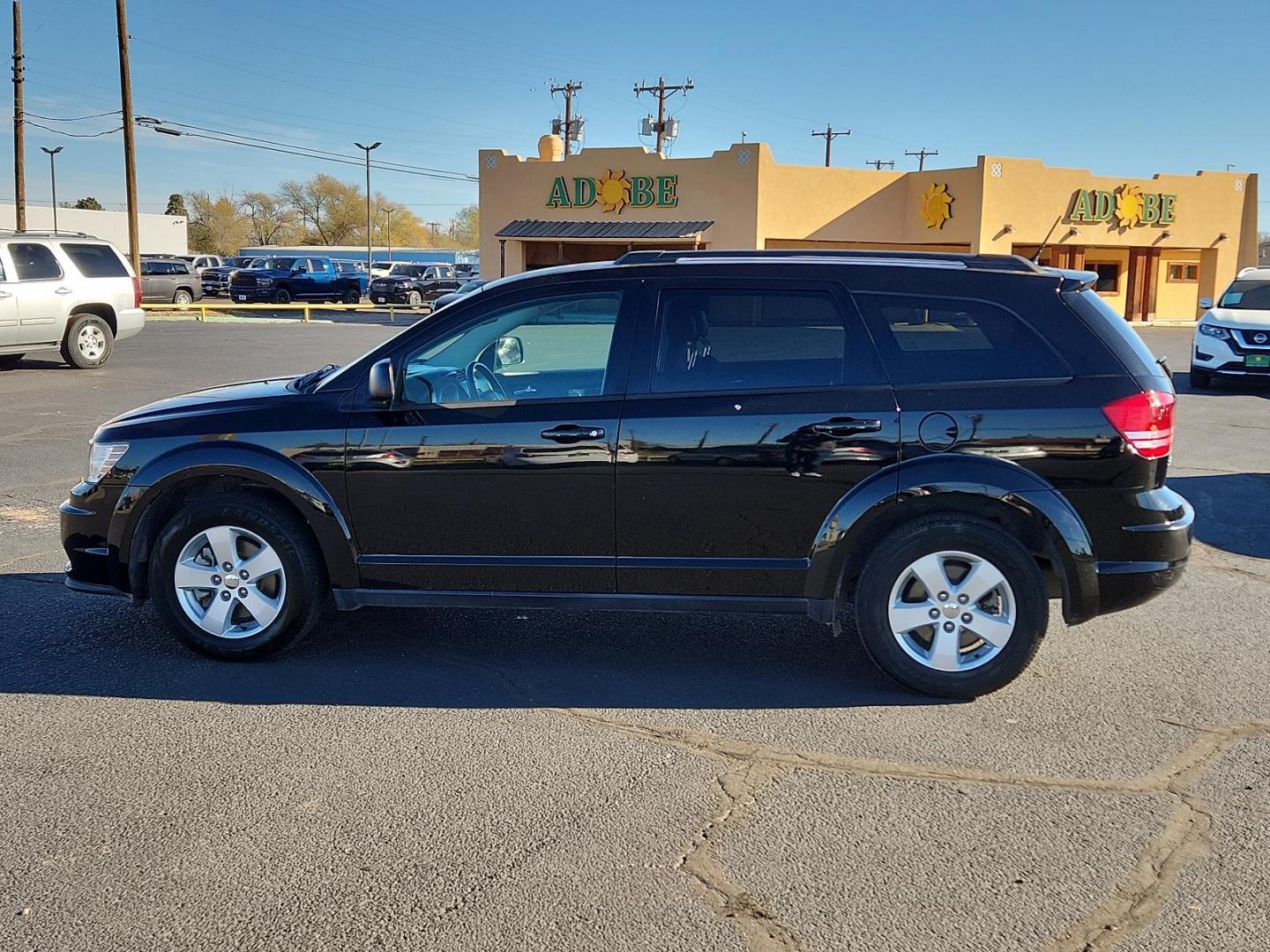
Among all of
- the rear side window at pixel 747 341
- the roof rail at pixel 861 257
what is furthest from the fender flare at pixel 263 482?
the roof rail at pixel 861 257

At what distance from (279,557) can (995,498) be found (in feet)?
10.2

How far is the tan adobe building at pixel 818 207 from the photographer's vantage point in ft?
124

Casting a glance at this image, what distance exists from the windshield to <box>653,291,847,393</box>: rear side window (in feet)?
50.4

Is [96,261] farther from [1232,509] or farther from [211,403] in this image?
[1232,509]

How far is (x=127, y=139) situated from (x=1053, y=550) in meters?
34.5

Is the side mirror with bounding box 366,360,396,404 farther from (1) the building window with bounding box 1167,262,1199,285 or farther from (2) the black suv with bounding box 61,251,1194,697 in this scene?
(1) the building window with bounding box 1167,262,1199,285

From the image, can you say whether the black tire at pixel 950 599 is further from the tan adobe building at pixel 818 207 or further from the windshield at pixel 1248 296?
the tan adobe building at pixel 818 207

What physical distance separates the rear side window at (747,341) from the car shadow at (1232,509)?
416cm

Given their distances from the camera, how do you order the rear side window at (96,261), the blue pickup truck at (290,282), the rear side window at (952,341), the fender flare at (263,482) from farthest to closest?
the blue pickup truck at (290,282), the rear side window at (96,261), the fender flare at (263,482), the rear side window at (952,341)

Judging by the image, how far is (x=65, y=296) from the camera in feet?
57.3

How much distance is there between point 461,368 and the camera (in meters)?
5.27

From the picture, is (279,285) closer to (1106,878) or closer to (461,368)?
(461,368)

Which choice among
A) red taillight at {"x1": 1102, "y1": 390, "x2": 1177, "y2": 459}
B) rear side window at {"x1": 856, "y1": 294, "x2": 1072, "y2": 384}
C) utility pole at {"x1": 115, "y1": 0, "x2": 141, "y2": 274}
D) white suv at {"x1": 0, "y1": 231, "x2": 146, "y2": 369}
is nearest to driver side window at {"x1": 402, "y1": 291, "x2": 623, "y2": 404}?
rear side window at {"x1": 856, "y1": 294, "x2": 1072, "y2": 384}

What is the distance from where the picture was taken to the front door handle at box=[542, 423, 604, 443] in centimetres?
496
